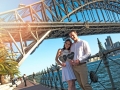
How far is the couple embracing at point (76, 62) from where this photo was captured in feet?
13.5

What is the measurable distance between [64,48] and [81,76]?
83cm

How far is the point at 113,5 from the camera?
146 ft

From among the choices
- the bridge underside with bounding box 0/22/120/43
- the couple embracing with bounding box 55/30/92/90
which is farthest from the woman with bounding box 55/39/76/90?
the bridge underside with bounding box 0/22/120/43

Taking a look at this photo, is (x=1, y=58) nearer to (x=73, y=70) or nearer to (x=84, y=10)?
(x=73, y=70)

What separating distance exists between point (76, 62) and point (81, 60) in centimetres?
11

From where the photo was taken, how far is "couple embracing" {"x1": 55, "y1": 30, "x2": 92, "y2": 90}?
4.10 metres

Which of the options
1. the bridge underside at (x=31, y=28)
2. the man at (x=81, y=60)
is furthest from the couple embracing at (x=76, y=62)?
the bridge underside at (x=31, y=28)

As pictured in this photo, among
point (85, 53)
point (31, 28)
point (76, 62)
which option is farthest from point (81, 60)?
point (31, 28)

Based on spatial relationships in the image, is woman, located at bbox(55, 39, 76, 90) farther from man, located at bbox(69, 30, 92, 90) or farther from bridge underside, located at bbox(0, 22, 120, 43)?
bridge underside, located at bbox(0, 22, 120, 43)

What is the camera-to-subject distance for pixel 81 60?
13.4ft

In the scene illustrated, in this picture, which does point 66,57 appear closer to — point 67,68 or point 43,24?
point 67,68

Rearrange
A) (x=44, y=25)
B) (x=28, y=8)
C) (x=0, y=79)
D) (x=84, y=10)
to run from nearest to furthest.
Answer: (x=0, y=79), (x=44, y=25), (x=28, y=8), (x=84, y=10)

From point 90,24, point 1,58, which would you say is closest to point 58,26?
point 90,24

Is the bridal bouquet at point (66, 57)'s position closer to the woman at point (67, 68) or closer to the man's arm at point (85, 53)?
the woman at point (67, 68)
